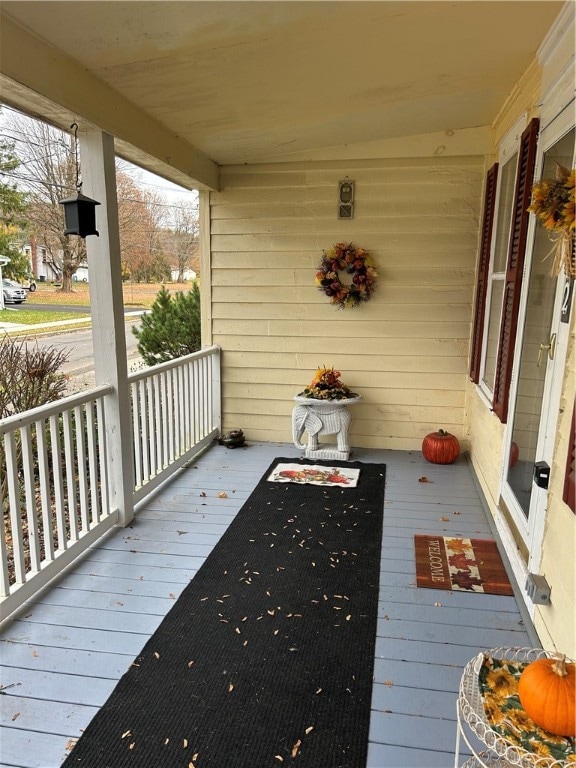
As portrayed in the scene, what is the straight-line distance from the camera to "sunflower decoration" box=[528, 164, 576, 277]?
171 cm

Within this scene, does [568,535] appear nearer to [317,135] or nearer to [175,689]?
[175,689]

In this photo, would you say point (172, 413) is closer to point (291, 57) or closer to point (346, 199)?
point (346, 199)

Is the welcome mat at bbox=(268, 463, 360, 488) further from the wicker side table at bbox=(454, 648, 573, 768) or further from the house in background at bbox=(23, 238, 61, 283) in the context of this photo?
the wicker side table at bbox=(454, 648, 573, 768)

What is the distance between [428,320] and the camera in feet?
14.3

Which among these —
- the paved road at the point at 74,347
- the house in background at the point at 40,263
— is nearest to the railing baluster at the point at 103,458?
the paved road at the point at 74,347

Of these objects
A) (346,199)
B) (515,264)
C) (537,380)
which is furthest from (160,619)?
(346,199)

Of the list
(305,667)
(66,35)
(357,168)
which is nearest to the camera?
(305,667)

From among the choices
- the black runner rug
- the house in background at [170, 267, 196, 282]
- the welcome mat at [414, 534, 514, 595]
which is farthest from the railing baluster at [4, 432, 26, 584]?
the house in background at [170, 267, 196, 282]

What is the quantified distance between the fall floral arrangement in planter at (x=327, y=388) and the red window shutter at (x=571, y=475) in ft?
8.40

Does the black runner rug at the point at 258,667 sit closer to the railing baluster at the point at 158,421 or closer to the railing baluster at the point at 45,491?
the railing baluster at the point at 45,491

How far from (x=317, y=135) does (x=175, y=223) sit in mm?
2614

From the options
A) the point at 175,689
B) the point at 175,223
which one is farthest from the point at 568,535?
the point at 175,223

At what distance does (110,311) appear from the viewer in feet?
9.54

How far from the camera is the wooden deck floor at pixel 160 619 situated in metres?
1.69
